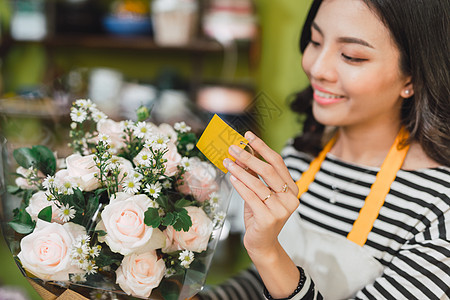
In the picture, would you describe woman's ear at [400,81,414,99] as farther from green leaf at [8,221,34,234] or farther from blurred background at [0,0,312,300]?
blurred background at [0,0,312,300]

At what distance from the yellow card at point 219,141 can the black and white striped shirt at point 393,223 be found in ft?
1.11

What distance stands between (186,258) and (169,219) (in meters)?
0.08

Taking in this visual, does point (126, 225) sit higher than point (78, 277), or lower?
higher

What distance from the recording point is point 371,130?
3.95ft

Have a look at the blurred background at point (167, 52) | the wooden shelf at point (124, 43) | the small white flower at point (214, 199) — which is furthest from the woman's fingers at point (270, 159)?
the wooden shelf at point (124, 43)

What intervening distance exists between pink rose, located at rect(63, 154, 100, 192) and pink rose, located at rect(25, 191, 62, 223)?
2.3 inches

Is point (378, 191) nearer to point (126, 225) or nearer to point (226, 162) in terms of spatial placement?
point (226, 162)

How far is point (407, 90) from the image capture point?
1118mm

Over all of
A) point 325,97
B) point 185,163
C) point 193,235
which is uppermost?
point 325,97

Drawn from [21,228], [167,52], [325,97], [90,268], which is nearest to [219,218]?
[90,268]

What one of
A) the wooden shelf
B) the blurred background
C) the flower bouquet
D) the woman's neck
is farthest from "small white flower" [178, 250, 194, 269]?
the wooden shelf

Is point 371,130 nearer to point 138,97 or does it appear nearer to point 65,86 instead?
point 65,86

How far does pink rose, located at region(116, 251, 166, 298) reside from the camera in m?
0.74

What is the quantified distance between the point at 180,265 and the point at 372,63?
645 mm
